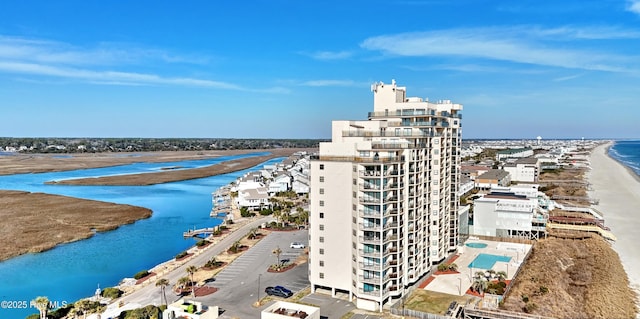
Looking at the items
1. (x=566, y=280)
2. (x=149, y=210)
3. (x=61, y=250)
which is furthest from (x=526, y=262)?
(x=149, y=210)

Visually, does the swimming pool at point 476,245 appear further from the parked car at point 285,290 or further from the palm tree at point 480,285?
the parked car at point 285,290

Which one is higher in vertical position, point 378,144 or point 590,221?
point 378,144

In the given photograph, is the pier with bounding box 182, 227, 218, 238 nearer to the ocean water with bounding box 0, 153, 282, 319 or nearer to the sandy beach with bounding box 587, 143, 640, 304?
the ocean water with bounding box 0, 153, 282, 319

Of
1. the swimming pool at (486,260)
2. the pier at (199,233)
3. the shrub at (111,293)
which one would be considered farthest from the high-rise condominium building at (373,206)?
the pier at (199,233)

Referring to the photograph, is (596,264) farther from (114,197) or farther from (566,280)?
(114,197)

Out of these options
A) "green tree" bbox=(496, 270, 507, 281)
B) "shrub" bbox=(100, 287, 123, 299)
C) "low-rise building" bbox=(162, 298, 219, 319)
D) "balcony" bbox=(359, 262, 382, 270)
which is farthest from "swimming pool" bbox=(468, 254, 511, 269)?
"shrub" bbox=(100, 287, 123, 299)

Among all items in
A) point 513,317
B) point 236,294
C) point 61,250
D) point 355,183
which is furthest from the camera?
point 61,250
